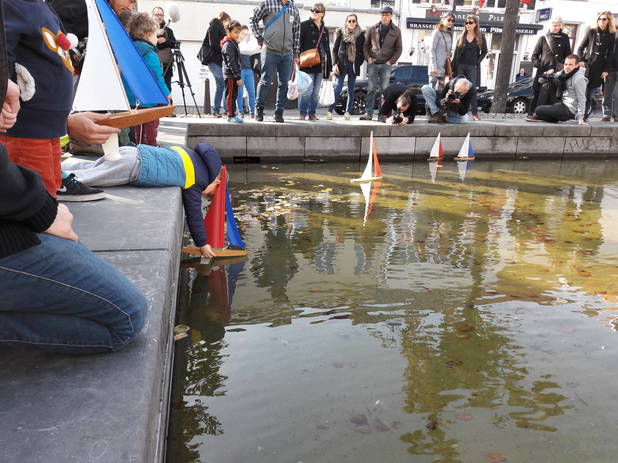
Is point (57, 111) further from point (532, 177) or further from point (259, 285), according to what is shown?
point (532, 177)

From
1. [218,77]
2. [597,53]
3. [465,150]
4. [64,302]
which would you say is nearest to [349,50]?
→ [218,77]

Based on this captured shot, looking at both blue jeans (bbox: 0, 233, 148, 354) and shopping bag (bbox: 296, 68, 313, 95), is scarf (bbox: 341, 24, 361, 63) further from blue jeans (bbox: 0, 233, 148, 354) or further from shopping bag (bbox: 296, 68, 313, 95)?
blue jeans (bbox: 0, 233, 148, 354)

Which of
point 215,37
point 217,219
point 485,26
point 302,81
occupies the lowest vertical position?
point 217,219

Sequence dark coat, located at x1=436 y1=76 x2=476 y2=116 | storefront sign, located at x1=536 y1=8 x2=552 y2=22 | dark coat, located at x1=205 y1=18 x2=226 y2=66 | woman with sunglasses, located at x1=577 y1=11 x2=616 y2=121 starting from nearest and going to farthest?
dark coat, located at x1=205 y1=18 x2=226 y2=66 → dark coat, located at x1=436 y1=76 x2=476 y2=116 → woman with sunglasses, located at x1=577 y1=11 x2=616 y2=121 → storefront sign, located at x1=536 y1=8 x2=552 y2=22

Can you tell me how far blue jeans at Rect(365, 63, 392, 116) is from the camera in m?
11.2

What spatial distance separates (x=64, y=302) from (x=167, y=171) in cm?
268

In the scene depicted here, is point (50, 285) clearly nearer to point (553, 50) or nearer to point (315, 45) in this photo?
point (315, 45)

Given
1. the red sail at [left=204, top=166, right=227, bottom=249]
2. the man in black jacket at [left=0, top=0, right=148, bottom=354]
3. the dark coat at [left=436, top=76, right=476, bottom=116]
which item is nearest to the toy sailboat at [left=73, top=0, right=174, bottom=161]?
the red sail at [left=204, top=166, right=227, bottom=249]

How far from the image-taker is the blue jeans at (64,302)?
5.53 feet

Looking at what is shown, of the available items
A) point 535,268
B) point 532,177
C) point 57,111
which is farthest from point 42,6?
point 532,177

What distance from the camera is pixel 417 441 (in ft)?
7.93

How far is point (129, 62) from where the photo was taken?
4.04 meters

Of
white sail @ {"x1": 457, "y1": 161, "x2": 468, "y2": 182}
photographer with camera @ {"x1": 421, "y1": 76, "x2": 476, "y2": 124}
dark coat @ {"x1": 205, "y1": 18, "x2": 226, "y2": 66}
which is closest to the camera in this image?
white sail @ {"x1": 457, "y1": 161, "x2": 468, "y2": 182}

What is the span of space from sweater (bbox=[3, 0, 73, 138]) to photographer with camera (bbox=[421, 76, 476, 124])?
29.3ft
